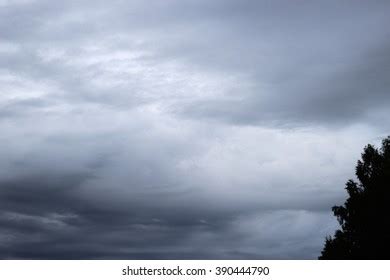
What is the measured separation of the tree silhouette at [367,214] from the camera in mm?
50353

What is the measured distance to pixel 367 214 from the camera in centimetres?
5244

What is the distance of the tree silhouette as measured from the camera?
50.4 m

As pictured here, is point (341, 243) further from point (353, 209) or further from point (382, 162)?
point (382, 162)
